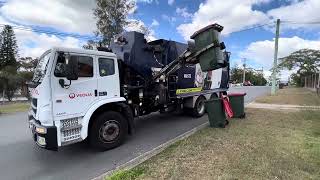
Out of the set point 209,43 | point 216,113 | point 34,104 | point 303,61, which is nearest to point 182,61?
point 209,43

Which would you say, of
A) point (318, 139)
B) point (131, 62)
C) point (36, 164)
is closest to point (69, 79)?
→ point (36, 164)

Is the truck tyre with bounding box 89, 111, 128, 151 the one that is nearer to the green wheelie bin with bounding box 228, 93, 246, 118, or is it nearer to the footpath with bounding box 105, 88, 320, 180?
the footpath with bounding box 105, 88, 320, 180

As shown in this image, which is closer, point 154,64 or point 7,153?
point 7,153

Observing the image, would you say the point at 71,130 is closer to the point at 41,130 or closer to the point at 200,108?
the point at 41,130

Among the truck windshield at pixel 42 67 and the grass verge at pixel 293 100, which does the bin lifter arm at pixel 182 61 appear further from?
the grass verge at pixel 293 100

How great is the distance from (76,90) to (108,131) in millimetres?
1342

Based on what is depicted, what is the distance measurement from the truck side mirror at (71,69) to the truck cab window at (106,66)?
2.79 ft

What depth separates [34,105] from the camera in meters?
6.49

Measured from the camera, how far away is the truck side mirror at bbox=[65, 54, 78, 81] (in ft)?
20.0

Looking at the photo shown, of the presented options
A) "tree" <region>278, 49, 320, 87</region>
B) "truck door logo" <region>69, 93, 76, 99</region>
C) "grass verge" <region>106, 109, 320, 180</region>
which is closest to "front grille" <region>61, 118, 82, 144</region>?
"truck door logo" <region>69, 93, 76, 99</region>

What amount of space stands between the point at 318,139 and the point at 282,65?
1733 inches

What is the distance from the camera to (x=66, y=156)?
684 centimetres

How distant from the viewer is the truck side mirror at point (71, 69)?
6105 mm

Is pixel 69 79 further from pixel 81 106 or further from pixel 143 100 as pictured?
pixel 143 100
